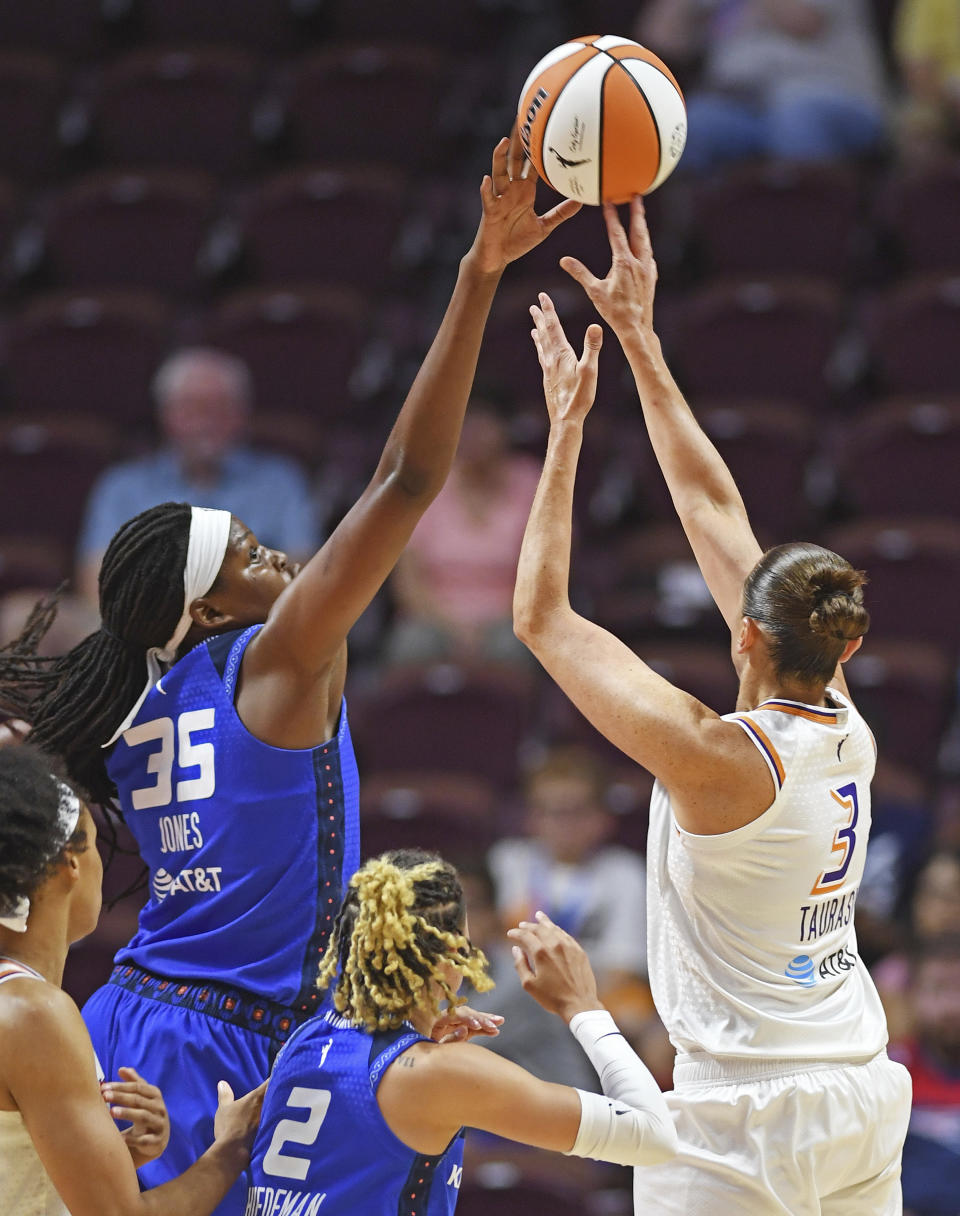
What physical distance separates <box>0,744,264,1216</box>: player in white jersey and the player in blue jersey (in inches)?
7.6

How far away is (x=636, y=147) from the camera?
3.74 metres

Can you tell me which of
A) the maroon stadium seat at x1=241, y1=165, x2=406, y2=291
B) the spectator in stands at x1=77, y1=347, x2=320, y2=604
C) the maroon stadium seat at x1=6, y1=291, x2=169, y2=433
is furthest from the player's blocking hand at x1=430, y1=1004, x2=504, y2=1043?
the maroon stadium seat at x1=241, y1=165, x2=406, y2=291

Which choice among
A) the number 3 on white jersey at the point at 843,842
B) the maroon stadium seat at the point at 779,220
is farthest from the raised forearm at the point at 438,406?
the maroon stadium seat at the point at 779,220

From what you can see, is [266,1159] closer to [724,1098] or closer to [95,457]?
[724,1098]

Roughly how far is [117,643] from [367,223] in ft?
21.2

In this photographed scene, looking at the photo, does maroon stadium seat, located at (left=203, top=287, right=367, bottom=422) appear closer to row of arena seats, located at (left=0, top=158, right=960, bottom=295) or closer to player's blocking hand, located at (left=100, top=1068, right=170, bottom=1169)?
row of arena seats, located at (left=0, top=158, right=960, bottom=295)

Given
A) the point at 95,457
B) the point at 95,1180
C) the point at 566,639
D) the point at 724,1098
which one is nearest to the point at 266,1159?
the point at 95,1180

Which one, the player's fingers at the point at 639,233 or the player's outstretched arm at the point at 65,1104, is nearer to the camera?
the player's outstretched arm at the point at 65,1104

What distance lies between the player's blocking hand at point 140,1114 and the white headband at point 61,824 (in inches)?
12.4

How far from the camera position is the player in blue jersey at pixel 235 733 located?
3072 mm

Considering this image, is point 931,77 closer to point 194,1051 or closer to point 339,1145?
point 194,1051

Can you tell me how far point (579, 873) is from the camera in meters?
6.84

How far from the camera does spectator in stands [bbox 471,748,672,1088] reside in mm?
6625

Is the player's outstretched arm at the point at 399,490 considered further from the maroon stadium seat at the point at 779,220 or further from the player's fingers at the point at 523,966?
the maroon stadium seat at the point at 779,220
